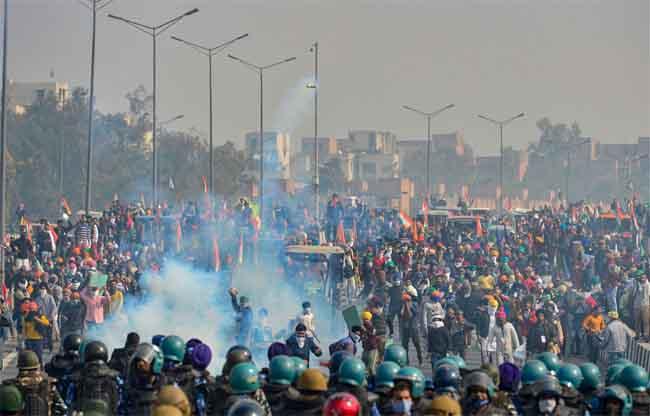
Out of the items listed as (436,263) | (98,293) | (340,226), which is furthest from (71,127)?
(98,293)

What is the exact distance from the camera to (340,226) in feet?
137

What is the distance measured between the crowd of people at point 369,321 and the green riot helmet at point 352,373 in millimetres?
18

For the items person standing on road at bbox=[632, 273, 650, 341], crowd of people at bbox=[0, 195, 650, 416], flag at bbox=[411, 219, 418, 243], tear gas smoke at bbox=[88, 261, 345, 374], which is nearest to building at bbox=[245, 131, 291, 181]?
crowd of people at bbox=[0, 195, 650, 416]

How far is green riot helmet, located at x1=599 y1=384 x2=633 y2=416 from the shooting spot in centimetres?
1369

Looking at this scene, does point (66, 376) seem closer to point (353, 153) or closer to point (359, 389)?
point (359, 389)

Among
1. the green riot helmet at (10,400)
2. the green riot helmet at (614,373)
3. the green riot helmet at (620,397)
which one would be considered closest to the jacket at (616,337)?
the green riot helmet at (614,373)

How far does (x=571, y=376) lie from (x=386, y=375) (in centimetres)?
168

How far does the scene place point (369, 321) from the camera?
22.8 meters

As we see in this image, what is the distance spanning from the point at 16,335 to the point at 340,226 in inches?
547

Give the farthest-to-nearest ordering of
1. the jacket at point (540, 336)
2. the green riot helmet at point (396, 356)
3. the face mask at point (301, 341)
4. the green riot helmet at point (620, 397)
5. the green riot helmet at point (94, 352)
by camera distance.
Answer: the jacket at point (540, 336), the face mask at point (301, 341), the green riot helmet at point (396, 356), the green riot helmet at point (94, 352), the green riot helmet at point (620, 397)

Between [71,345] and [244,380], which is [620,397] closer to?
[244,380]

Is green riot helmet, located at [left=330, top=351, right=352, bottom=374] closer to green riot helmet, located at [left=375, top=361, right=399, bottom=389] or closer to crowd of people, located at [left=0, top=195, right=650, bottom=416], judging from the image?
crowd of people, located at [left=0, top=195, right=650, bottom=416]

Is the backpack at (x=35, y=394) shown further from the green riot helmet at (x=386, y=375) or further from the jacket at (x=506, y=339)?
the jacket at (x=506, y=339)

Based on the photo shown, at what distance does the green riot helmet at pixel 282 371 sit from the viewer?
50.1 feet
